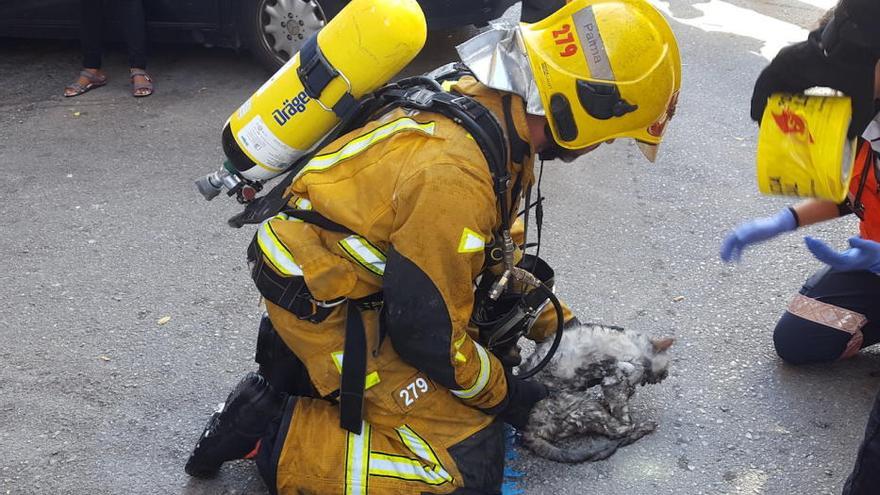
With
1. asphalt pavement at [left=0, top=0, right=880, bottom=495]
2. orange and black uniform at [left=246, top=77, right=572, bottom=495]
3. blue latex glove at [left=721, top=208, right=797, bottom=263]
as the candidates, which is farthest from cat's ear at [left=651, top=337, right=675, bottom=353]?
orange and black uniform at [left=246, top=77, right=572, bottom=495]

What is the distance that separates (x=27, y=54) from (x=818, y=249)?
18.0ft

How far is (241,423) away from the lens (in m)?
2.56

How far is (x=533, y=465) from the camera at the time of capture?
110 inches

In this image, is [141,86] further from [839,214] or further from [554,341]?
[839,214]

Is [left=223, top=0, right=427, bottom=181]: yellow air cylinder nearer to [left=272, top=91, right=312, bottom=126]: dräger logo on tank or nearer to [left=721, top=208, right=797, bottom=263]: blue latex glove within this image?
[left=272, top=91, right=312, bottom=126]: dräger logo on tank

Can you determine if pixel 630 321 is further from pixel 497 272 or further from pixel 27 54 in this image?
pixel 27 54

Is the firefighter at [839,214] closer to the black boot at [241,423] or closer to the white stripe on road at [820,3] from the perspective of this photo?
the black boot at [241,423]

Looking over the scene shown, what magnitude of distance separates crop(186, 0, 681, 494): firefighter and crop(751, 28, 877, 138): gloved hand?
258 mm

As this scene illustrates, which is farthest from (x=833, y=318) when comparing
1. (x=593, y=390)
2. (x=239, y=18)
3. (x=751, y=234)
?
(x=239, y=18)

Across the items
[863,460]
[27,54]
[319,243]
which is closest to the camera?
[863,460]

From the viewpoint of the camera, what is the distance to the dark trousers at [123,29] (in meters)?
5.20

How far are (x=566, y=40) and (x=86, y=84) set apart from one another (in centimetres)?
413

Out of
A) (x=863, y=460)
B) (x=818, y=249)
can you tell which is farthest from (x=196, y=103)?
(x=863, y=460)

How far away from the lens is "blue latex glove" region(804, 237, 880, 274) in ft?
7.64
